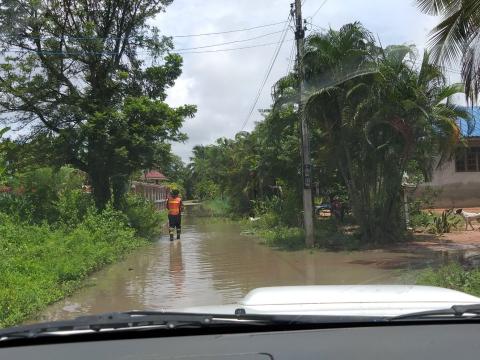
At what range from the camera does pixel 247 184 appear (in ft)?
111

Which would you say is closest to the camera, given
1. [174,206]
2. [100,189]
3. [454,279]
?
[454,279]

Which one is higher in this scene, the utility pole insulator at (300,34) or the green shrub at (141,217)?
the utility pole insulator at (300,34)

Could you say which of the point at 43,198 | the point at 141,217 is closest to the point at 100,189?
the point at 141,217

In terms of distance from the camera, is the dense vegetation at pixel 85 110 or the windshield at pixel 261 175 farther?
the dense vegetation at pixel 85 110

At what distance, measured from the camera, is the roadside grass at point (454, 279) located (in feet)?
27.5

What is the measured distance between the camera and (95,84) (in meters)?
21.7

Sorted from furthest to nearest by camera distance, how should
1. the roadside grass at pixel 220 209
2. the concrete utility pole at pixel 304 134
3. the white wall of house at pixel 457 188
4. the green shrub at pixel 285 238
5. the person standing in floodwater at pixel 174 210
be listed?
1. the roadside grass at pixel 220 209
2. the white wall of house at pixel 457 188
3. the person standing in floodwater at pixel 174 210
4. the green shrub at pixel 285 238
5. the concrete utility pole at pixel 304 134

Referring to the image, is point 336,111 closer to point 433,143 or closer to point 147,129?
point 433,143

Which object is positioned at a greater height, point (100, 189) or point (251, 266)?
point (100, 189)

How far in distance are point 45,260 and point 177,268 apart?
10.2 ft

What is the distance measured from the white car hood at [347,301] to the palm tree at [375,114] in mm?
11015

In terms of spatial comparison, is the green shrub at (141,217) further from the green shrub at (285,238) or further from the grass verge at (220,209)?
the grass verge at (220,209)

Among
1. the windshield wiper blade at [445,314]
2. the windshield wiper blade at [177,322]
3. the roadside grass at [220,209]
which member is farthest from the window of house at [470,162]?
the windshield wiper blade at [177,322]

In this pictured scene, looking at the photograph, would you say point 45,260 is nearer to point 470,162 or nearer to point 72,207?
point 72,207
